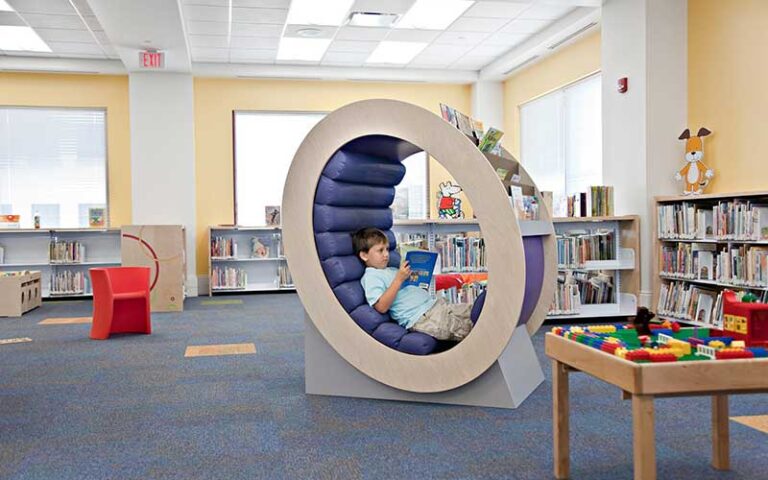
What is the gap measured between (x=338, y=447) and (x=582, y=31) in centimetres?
671

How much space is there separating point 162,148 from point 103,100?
1.36 m

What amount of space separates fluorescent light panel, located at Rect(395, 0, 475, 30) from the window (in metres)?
1.91

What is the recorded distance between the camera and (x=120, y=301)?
6254mm

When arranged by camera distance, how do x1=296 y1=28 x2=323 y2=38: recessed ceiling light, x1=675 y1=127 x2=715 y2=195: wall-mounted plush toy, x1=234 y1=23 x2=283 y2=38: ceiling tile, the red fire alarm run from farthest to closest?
x1=296 y1=28 x2=323 y2=38: recessed ceiling light < x1=234 y1=23 x2=283 y2=38: ceiling tile < the red fire alarm < x1=675 y1=127 x2=715 y2=195: wall-mounted plush toy

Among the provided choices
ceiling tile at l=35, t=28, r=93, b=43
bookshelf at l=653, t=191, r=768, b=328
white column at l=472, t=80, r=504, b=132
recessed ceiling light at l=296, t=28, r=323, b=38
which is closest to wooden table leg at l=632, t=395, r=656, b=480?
bookshelf at l=653, t=191, r=768, b=328

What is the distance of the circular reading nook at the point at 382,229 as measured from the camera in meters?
3.40

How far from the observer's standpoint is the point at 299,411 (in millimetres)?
3646

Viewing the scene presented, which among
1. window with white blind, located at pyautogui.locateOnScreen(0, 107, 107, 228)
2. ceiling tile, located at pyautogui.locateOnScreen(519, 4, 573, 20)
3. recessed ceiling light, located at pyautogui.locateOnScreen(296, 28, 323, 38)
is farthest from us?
window with white blind, located at pyautogui.locateOnScreen(0, 107, 107, 228)

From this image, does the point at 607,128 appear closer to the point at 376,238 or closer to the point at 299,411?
the point at 376,238

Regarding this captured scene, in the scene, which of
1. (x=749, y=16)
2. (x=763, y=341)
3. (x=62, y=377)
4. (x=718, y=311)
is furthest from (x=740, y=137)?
(x=62, y=377)

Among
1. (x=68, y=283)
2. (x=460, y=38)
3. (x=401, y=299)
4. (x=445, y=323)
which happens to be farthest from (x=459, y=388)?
(x=68, y=283)

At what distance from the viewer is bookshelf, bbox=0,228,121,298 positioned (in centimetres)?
964

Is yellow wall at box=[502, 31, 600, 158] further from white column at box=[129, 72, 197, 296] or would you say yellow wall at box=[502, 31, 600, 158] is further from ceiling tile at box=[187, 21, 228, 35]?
white column at box=[129, 72, 197, 296]

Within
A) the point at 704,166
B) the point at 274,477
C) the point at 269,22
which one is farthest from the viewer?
the point at 269,22
